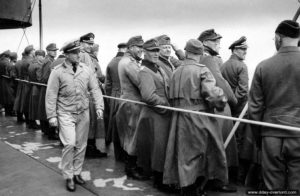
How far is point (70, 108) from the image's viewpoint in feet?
16.4

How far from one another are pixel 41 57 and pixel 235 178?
20.0 ft

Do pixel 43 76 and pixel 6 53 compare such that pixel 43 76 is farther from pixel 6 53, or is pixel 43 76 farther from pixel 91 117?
pixel 6 53

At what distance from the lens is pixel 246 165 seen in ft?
18.4

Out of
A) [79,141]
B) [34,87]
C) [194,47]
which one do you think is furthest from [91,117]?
[34,87]

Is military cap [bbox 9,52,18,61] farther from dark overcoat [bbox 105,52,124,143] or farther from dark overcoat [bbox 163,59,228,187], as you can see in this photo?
dark overcoat [bbox 163,59,228,187]

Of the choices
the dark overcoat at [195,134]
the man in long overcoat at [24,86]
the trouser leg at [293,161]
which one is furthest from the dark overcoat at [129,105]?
the man in long overcoat at [24,86]

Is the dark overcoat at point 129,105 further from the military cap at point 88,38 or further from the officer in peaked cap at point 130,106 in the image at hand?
the military cap at point 88,38

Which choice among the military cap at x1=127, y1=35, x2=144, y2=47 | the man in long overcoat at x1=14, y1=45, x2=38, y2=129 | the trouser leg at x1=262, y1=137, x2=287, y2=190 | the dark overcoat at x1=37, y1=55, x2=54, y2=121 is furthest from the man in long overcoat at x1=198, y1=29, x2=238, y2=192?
the man in long overcoat at x1=14, y1=45, x2=38, y2=129

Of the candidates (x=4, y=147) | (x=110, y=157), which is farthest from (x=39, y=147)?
(x=110, y=157)

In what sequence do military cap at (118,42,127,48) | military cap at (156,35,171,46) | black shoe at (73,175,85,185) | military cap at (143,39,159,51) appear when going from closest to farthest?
military cap at (143,39,159,51)
black shoe at (73,175,85,185)
military cap at (156,35,171,46)
military cap at (118,42,127,48)

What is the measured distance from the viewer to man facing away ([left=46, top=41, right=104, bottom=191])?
4.89m

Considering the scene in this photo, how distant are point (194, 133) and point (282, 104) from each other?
4.10 feet

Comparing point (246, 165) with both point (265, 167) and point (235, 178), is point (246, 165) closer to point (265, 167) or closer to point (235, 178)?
point (235, 178)

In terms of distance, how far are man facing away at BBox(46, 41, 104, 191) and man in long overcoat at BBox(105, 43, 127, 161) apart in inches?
54.3
